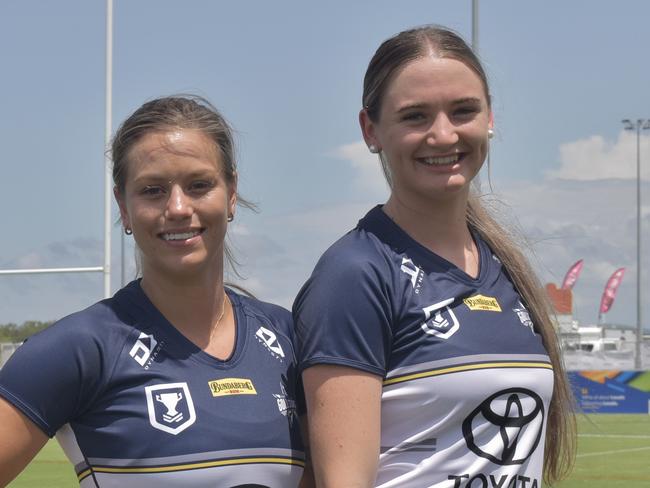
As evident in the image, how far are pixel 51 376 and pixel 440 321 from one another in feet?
2.80

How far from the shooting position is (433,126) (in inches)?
111

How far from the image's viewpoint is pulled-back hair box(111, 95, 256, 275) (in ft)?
9.66

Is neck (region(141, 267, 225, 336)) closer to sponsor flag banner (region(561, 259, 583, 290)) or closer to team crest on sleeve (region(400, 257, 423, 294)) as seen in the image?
team crest on sleeve (region(400, 257, 423, 294))

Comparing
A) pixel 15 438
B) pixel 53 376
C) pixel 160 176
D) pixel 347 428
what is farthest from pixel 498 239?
pixel 15 438

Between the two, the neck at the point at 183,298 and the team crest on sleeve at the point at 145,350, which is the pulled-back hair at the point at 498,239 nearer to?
the neck at the point at 183,298

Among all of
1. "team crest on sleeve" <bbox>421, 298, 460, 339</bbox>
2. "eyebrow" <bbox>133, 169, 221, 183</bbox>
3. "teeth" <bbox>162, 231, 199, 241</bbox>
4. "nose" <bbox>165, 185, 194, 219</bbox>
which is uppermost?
"eyebrow" <bbox>133, 169, 221, 183</bbox>

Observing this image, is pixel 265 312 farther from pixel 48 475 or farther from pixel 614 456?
pixel 614 456

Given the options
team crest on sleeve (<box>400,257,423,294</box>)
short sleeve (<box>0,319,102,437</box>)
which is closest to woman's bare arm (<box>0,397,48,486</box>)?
short sleeve (<box>0,319,102,437</box>)

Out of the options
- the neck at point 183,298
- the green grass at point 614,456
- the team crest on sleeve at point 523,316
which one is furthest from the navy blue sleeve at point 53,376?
the green grass at point 614,456

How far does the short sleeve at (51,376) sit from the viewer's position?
2688 millimetres

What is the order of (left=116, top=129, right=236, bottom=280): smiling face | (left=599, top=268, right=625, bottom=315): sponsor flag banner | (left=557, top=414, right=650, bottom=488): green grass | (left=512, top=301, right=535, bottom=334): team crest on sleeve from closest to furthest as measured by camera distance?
(left=116, top=129, right=236, bottom=280): smiling face, (left=512, top=301, right=535, bottom=334): team crest on sleeve, (left=557, top=414, right=650, bottom=488): green grass, (left=599, top=268, right=625, bottom=315): sponsor flag banner

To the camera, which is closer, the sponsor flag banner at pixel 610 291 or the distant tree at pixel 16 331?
the distant tree at pixel 16 331

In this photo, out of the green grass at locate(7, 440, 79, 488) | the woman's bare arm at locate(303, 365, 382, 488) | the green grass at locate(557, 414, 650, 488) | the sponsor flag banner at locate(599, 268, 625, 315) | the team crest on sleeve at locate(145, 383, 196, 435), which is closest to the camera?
the woman's bare arm at locate(303, 365, 382, 488)

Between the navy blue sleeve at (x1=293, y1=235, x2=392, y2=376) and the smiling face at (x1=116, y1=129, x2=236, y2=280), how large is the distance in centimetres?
31
